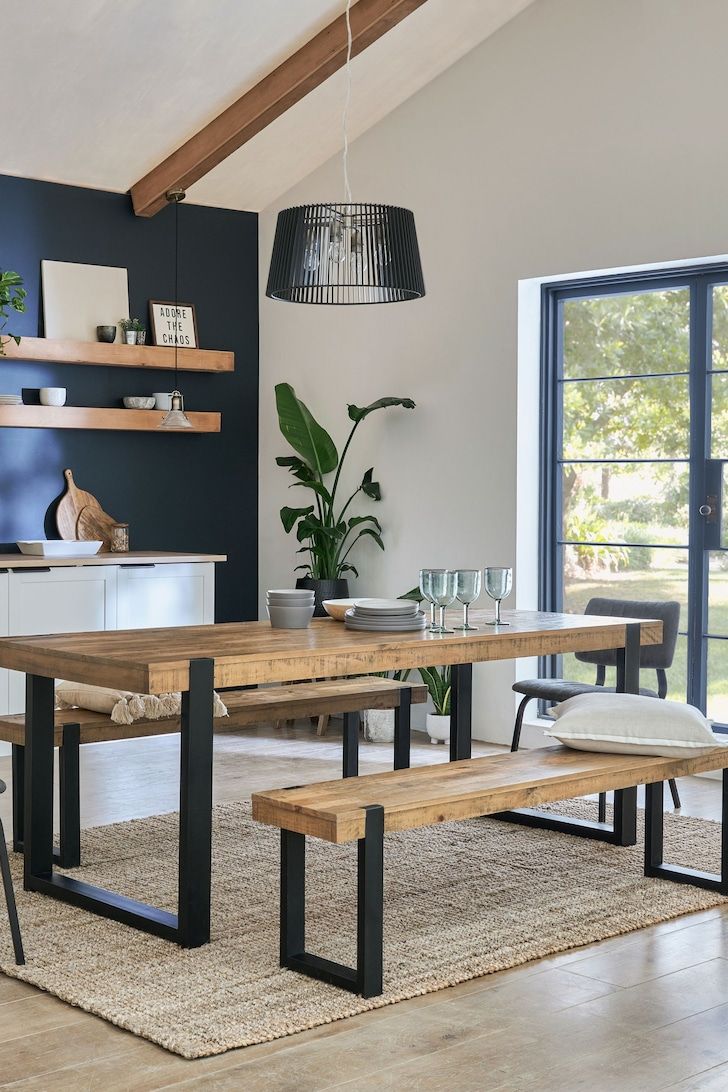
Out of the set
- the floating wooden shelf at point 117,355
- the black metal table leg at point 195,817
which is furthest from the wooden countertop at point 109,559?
Answer: the black metal table leg at point 195,817

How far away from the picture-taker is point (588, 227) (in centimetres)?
619

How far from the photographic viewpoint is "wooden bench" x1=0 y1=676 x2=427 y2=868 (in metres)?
4.18

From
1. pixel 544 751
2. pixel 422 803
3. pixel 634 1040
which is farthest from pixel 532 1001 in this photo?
pixel 544 751

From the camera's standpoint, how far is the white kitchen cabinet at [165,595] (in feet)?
22.7

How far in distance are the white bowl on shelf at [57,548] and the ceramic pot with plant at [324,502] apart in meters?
1.02

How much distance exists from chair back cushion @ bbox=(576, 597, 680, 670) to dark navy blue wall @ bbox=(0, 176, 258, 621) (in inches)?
112

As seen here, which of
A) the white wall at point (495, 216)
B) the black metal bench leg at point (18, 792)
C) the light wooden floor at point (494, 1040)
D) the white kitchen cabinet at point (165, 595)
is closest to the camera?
the light wooden floor at point (494, 1040)

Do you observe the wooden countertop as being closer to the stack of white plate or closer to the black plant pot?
the black plant pot

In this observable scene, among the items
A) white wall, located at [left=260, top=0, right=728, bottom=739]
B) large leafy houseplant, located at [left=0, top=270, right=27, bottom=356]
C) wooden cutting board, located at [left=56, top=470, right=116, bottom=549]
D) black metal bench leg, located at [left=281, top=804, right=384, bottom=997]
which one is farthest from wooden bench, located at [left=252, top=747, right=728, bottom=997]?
wooden cutting board, located at [left=56, top=470, right=116, bottom=549]

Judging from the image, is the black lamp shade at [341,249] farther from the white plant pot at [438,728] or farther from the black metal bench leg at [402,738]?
the white plant pot at [438,728]

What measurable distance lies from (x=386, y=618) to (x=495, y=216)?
3152mm

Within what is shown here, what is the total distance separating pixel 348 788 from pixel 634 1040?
888 mm

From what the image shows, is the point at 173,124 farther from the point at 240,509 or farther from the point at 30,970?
the point at 30,970

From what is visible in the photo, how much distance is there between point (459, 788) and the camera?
3398 millimetres
